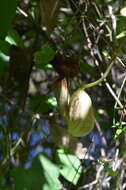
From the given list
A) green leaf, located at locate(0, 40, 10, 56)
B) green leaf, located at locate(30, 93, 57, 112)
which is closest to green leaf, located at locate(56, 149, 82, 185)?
green leaf, located at locate(30, 93, 57, 112)

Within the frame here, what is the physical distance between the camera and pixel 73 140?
98 cm

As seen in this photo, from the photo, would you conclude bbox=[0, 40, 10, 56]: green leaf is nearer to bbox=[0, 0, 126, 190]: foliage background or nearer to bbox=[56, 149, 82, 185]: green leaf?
bbox=[0, 0, 126, 190]: foliage background

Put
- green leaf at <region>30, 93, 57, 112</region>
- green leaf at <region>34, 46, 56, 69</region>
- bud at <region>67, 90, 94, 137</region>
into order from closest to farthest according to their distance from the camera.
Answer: bud at <region>67, 90, 94, 137</region> < green leaf at <region>34, 46, 56, 69</region> < green leaf at <region>30, 93, 57, 112</region>

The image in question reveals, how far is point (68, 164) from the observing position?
1.01 metres

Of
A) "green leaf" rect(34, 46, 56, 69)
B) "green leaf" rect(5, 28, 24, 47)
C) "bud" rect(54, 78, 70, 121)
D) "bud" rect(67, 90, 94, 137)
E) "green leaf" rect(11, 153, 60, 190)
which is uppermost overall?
"green leaf" rect(5, 28, 24, 47)

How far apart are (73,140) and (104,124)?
1.32 ft

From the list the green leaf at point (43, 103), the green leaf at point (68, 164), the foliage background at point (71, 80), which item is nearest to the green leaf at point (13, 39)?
the foliage background at point (71, 80)

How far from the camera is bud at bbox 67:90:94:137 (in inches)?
30.4

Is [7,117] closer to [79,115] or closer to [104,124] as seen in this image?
[104,124]

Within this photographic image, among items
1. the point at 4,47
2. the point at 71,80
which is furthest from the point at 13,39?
the point at 71,80

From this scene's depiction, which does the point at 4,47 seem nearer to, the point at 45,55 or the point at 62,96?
the point at 45,55

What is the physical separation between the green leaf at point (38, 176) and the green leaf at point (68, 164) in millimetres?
19

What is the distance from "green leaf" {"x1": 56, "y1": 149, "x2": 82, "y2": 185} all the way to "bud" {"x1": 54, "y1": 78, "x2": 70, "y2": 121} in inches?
7.4

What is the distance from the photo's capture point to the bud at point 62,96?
0.82 m
